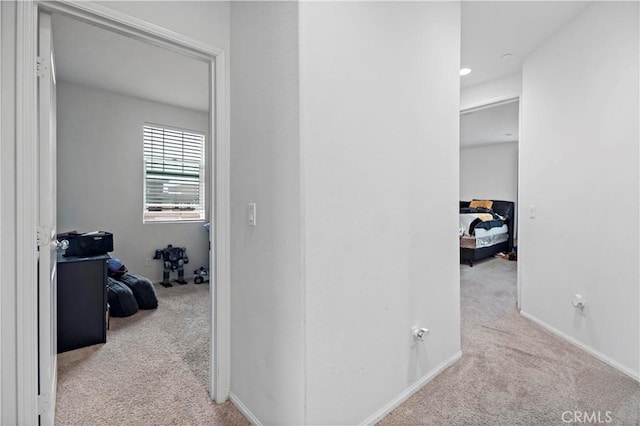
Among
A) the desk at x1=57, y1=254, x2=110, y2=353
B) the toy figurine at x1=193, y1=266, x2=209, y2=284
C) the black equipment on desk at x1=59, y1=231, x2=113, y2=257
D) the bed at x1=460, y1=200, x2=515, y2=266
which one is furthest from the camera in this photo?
the bed at x1=460, y1=200, x2=515, y2=266

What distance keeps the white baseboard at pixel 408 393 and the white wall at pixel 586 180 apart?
1121 millimetres

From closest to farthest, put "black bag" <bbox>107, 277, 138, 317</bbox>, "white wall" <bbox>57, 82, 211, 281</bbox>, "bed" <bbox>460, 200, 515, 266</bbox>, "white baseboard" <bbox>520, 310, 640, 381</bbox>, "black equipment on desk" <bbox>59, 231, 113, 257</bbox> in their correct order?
"white baseboard" <bbox>520, 310, 640, 381</bbox> → "black equipment on desk" <bbox>59, 231, 113, 257</bbox> → "black bag" <bbox>107, 277, 138, 317</bbox> → "white wall" <bbox>57, 82, 211, 281</bbox> → "bed" <bbox>460, 200, 515, 266</bbox>

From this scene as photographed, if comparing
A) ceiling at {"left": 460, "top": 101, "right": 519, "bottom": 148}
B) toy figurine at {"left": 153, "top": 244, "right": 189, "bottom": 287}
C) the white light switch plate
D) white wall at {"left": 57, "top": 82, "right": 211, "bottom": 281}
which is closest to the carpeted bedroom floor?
the white light switch plate

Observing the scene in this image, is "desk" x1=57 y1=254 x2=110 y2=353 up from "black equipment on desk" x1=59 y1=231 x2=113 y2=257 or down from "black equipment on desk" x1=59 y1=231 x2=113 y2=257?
down

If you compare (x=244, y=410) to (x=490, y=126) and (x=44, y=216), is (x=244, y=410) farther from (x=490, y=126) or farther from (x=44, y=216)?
(x=490, y=126)

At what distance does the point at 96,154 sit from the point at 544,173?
4912 mm

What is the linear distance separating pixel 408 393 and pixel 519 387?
0.70 m

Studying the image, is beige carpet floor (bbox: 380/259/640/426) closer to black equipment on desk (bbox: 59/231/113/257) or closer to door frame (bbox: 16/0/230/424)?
door frame (bbox: 16/0/230/424)

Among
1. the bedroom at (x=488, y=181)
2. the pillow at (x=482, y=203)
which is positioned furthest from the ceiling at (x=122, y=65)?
the pillow at (x=482, y=203)

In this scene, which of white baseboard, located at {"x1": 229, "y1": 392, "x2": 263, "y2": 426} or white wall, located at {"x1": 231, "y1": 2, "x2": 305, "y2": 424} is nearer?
white wall, located at {"x1": 231, "y1": 2, "x2": 305, "y2": 424}

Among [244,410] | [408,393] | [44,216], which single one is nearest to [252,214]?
[44,216]

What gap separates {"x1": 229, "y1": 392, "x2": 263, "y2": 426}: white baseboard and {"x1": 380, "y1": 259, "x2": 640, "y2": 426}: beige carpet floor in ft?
2.14

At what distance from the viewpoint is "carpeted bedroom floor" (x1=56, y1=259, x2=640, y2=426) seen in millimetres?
1640

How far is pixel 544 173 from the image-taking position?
2838 millimetres
